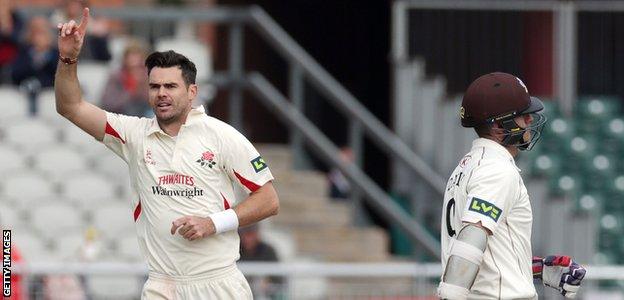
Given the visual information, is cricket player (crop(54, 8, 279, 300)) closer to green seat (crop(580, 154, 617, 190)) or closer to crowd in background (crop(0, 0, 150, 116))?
crowd in background (crop(0, 0, 150, 116))

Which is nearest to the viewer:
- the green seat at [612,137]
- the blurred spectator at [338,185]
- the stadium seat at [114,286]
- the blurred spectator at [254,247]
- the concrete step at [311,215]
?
the stadium seat at [114,286]

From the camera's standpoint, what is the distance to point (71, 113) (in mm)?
8273

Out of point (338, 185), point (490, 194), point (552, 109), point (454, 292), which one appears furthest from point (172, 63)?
point (552, 109)

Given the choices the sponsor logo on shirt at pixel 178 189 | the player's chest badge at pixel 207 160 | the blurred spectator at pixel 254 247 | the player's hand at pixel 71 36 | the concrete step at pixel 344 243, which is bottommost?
the concrete step at pixel 344 243

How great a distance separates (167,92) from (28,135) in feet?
23.3

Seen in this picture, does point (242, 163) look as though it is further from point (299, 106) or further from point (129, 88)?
point (299, 106)

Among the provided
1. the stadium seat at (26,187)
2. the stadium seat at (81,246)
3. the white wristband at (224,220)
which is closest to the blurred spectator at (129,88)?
the stadium seat at (26,187)

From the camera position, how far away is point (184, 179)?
325 inches

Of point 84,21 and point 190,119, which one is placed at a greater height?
point 84,21

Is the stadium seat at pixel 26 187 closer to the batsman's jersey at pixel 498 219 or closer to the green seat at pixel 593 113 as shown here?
the green seat at pixel 593 113

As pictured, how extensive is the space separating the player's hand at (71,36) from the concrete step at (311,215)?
24.6 ft

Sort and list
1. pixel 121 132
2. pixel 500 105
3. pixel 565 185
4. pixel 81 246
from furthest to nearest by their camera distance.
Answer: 1. pixel 565 185
2. pixel 81 246
3. pixel 121 132
4. pixel 500 105

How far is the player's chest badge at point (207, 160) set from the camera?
8305 millimetres

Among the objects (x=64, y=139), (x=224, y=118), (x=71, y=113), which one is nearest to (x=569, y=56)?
(x=224, y=118)
